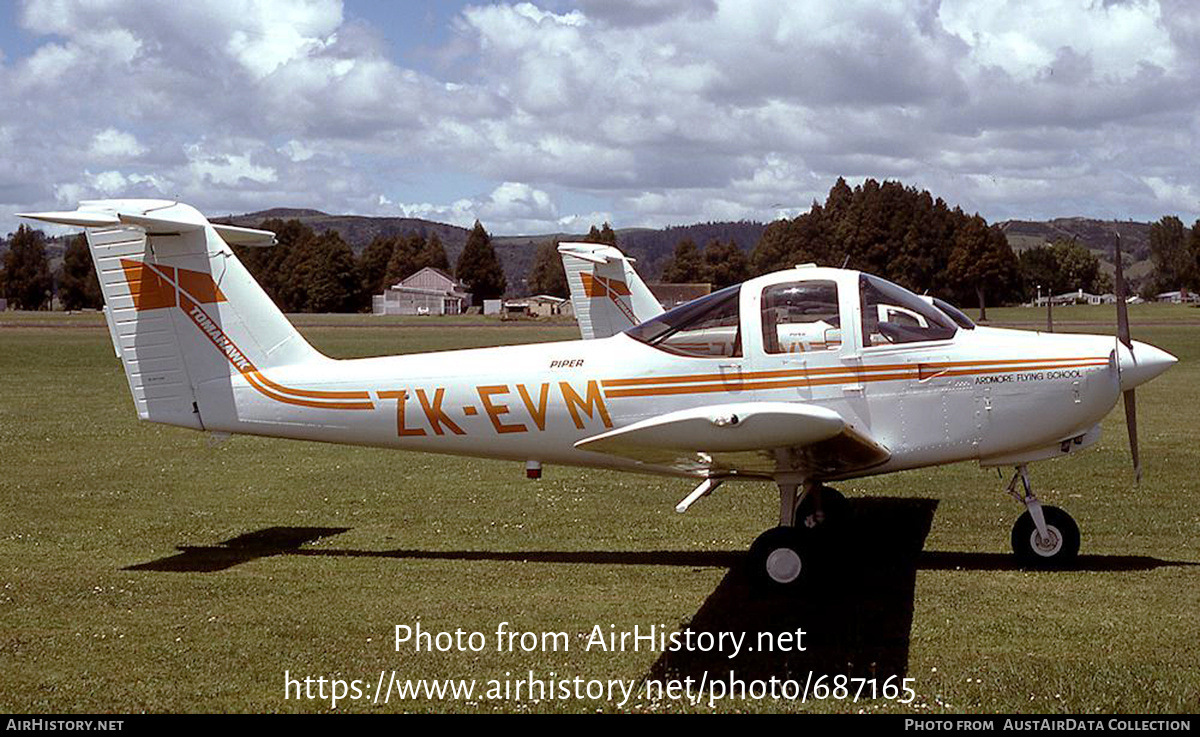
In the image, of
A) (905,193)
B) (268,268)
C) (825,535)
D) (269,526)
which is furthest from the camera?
(268,268)

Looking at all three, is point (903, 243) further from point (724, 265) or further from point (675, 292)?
point (724, 265)

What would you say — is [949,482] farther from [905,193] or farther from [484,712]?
[905,193]

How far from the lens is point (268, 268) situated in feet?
442

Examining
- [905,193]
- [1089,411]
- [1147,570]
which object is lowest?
[1147,570]

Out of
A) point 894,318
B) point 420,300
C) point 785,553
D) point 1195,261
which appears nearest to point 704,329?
point 894,318

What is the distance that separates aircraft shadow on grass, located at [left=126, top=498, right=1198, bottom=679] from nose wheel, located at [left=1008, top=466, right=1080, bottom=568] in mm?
141

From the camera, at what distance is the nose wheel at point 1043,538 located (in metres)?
9.01

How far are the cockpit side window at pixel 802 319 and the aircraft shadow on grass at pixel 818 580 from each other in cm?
158

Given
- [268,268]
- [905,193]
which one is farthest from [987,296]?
[268,268]

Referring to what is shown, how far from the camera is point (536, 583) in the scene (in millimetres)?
8797

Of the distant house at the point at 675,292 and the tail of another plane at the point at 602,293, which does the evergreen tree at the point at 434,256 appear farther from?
the tail of another plane at the point at 602,293

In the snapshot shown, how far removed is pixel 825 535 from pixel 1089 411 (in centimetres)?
252

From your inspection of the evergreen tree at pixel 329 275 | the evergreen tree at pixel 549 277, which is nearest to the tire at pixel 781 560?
the evergreen tree at pixel 329 275
